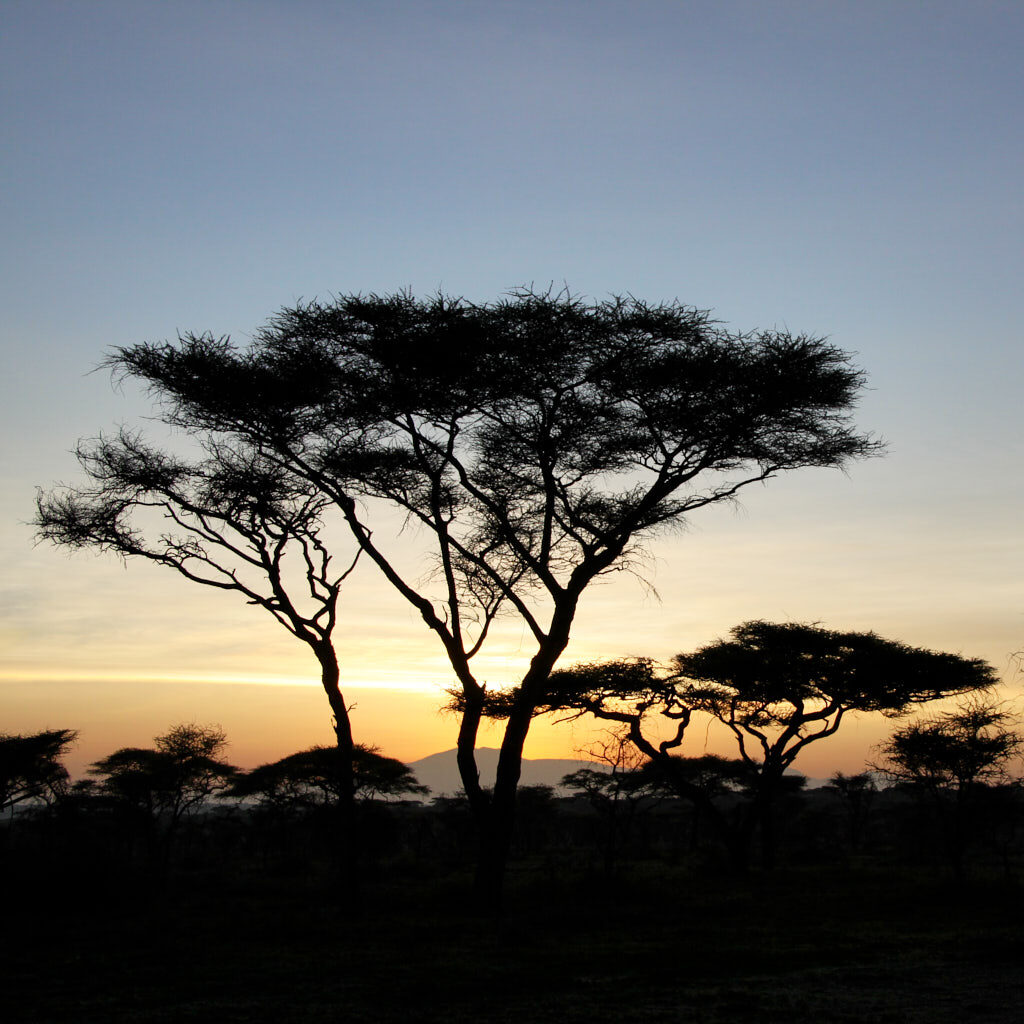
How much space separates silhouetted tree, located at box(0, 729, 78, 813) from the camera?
21922 millimetres

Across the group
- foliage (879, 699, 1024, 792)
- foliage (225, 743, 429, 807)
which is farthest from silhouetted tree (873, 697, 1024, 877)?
foliage (225, 743, 429, 807)

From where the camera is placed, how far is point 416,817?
59906 mm

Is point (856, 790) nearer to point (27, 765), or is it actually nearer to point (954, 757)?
point (954, 757)

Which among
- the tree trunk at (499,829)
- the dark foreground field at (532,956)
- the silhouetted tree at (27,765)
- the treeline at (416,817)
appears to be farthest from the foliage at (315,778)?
the tree trunk at (499,829)

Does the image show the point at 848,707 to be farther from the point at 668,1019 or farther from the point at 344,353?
the point at 668,1019

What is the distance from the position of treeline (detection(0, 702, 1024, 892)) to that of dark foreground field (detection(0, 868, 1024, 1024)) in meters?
1.68

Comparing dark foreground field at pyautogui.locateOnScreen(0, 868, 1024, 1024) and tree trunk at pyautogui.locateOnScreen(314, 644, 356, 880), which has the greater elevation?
tree trunk at pyautogui.locateOnScreen(314, 644, 356, 880)

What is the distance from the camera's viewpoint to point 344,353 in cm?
1526

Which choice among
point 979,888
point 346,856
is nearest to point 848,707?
point 979,888

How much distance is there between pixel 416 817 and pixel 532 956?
51505 mm

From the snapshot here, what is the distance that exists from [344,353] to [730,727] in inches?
683

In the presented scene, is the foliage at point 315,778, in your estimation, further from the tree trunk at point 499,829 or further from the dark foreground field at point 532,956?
the tree trunk at point 499,829

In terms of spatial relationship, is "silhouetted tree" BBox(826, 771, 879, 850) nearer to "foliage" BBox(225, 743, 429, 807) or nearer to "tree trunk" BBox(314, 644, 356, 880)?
"foliage" BBox(225, 743, 429, 807)

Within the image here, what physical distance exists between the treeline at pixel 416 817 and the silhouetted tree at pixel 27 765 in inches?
1.8
